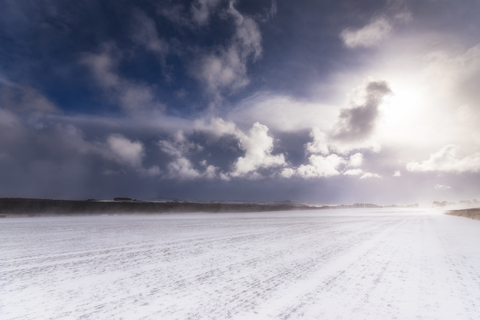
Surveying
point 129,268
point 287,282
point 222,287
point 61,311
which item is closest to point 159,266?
point 129,268

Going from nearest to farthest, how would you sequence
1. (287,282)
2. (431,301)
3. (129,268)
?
(431,301) < (287,282) < (129,268)

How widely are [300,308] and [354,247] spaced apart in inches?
272

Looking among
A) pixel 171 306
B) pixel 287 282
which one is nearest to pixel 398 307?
pixel 287 282

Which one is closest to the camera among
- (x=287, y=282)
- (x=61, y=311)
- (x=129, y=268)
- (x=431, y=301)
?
(x=61, y=311)

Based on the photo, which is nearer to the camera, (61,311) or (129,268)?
(61,311)

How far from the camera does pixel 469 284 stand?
5.35m

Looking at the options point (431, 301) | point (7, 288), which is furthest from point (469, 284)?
point (7, 288)

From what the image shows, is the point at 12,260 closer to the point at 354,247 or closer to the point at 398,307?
the point at 398,307

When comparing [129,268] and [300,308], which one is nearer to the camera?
[300,308]

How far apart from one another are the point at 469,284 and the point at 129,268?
7.98 m

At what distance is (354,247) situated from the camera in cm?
978

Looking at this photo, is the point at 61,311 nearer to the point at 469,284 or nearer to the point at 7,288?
the point at 7,288

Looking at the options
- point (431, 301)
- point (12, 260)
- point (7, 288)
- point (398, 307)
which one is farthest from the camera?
point (12, 260)

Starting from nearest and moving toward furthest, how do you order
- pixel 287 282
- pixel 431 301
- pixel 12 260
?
pixel 431 301 → pixel 287 282 → pixel 12 260
